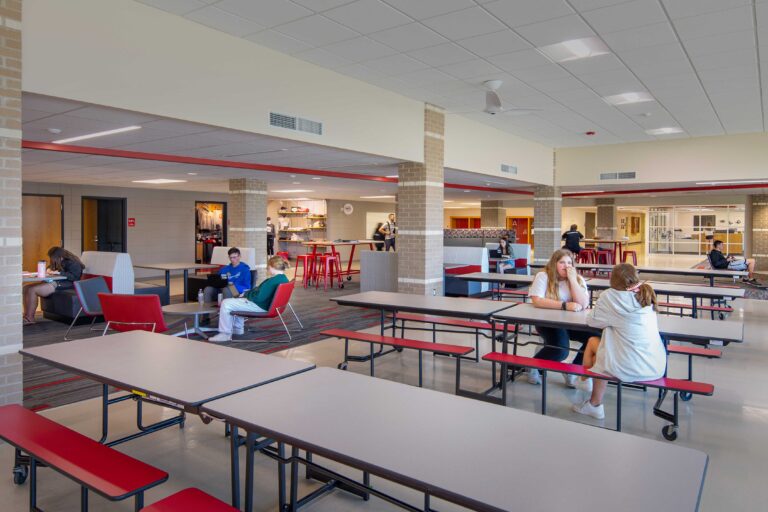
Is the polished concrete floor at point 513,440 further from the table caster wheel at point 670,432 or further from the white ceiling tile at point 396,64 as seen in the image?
the white ceiling tile at point 396,64

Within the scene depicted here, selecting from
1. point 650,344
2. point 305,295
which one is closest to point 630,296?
point 650,344

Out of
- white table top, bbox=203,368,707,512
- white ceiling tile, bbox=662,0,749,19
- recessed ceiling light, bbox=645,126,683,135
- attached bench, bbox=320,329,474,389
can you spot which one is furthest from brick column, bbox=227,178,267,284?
white table top, bbox=203,368,707,512

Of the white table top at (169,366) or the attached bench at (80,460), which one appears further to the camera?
the white table top at (169,366)

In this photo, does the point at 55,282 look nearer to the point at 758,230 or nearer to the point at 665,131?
the point at 665,131

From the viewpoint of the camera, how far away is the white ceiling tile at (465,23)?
482cm

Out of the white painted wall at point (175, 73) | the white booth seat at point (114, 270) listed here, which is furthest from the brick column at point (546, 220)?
the white booth seat at point (114, 270)

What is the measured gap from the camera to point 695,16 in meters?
4.79

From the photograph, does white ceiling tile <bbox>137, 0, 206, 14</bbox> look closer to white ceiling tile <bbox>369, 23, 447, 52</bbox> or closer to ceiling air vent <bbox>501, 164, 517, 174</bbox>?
white ceiling tile <bbox>369, 23, 447, 52</bbox>

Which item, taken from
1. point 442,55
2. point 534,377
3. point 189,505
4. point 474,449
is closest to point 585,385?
point 534,377

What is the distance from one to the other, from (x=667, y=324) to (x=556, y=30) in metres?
2.94

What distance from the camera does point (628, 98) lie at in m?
7.76

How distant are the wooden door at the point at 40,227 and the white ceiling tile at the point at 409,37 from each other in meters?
11.3

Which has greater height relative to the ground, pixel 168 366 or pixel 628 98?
pixel 628 98

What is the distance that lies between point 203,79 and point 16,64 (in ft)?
5.55
